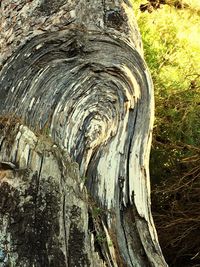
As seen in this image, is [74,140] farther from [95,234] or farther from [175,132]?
[175,132]

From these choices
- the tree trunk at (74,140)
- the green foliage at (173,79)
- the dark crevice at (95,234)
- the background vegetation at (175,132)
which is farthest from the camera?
the green foliage at (173,79)

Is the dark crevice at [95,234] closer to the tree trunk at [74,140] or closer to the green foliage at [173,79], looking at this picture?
the tree trunk at [74,140]

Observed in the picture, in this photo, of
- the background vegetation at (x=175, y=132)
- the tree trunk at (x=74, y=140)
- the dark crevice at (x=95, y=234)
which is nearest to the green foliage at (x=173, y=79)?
the background vegetation at (x=175, y=132)

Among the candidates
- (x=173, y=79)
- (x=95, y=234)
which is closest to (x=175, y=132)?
(x=173, y=79)

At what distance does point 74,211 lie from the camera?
2.00 m

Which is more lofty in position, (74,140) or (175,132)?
(175,132)

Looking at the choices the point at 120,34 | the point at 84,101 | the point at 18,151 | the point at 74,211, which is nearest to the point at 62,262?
the point at 74,211

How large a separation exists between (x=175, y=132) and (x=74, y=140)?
1.88m

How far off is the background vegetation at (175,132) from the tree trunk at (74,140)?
1071 mm

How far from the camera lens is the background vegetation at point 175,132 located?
12.6 ft

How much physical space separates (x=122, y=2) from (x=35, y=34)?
73 cm

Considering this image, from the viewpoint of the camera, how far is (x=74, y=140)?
8.08 ft

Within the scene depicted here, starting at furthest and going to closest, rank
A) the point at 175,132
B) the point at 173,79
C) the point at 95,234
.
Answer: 1. the point at 173,79
2. the point at 175,132
3. the point at 95,234

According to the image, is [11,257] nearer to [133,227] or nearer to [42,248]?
[42,248]
